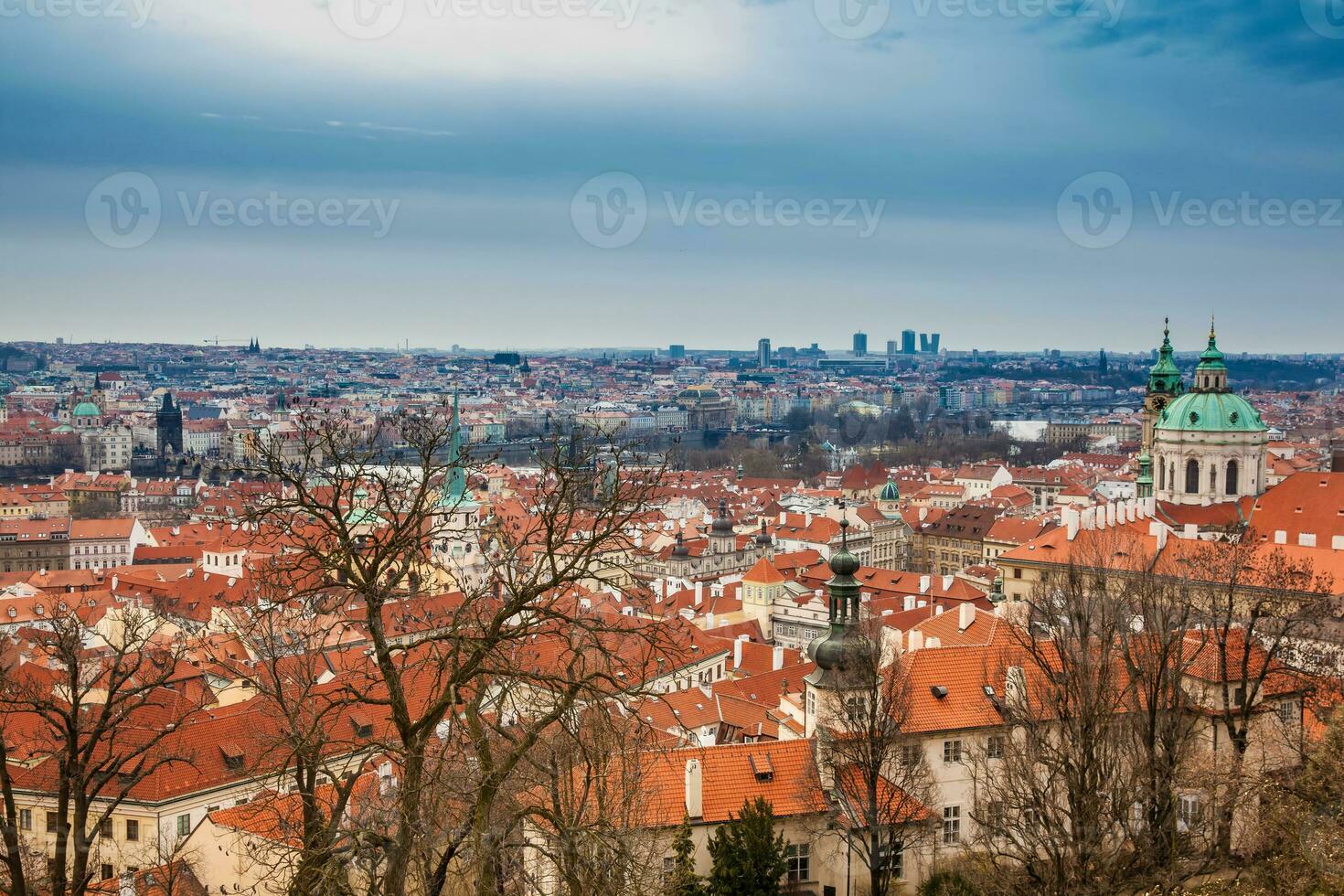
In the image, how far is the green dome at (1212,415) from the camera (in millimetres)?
54594

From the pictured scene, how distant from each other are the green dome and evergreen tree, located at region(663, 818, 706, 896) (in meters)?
44.3

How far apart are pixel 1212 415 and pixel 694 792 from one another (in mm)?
44207

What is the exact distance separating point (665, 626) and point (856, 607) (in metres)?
10.0

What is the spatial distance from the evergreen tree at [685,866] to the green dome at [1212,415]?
44331 mm

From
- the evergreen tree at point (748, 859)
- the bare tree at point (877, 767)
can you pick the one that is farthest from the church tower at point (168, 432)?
the evergreen tree at point (748, 859)

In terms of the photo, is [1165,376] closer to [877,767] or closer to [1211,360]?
[1211,360]

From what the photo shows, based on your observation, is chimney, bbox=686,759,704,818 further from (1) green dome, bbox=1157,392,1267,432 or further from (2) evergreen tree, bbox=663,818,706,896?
(1) green dome, bbox=1157,392,1267,432

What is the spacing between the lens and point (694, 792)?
58.8ft

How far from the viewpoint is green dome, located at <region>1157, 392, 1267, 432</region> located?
179 feet

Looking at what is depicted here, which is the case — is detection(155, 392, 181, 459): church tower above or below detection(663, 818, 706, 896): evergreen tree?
below

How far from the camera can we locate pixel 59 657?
46.1 ft

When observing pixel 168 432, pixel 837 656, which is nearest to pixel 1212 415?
pixel 837 656

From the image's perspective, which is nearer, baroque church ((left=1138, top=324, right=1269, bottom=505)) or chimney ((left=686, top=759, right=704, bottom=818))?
chimney ((left=686, top=759, right=704, bottom=818))

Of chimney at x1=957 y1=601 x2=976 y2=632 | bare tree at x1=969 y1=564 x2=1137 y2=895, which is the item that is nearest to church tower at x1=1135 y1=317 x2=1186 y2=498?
chimney at x1=957 y1=601 x2=976 y2=632
